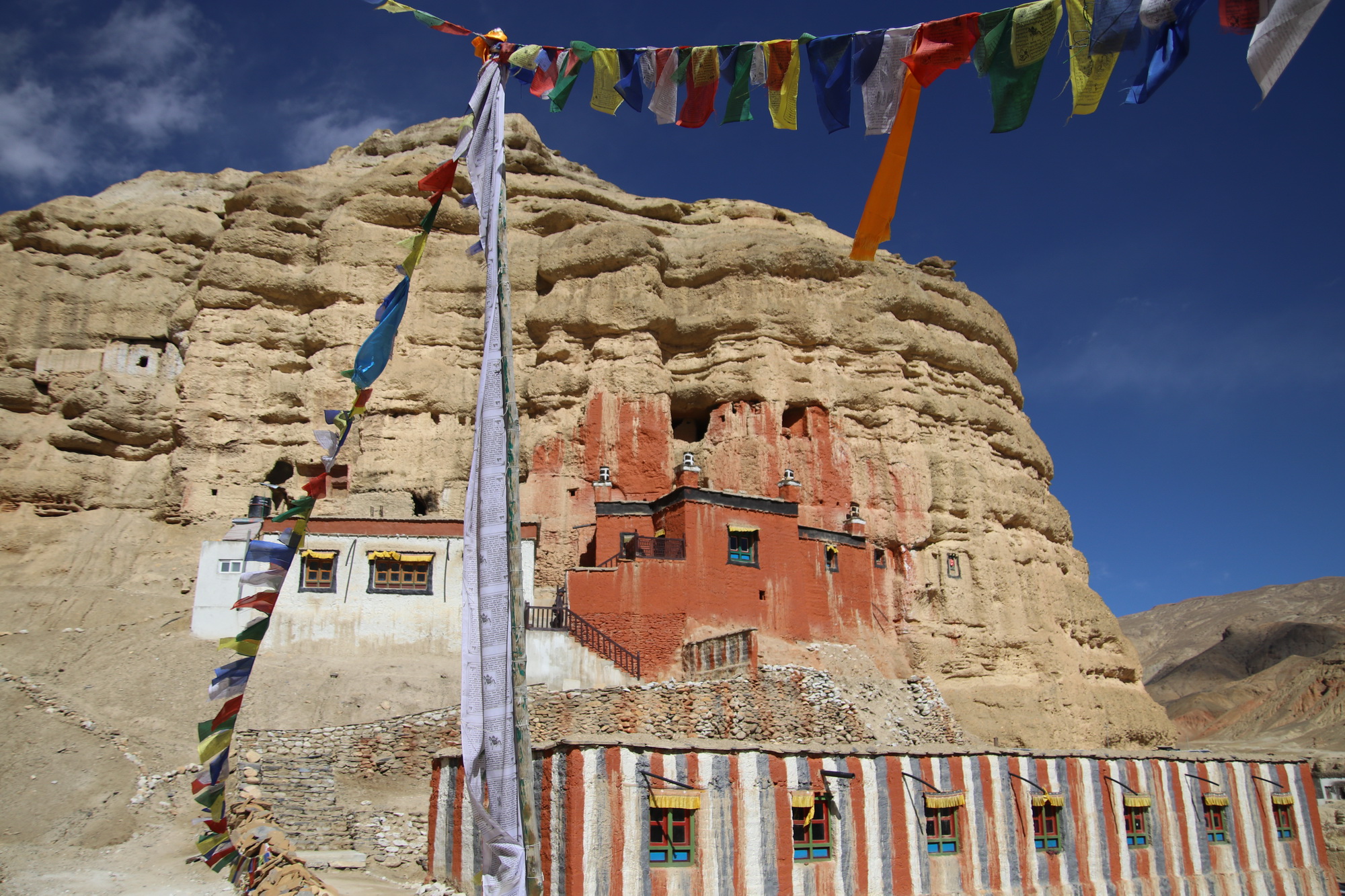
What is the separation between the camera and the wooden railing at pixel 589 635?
23922 millimetres

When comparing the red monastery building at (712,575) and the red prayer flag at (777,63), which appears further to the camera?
the red monastery building at (712,575)

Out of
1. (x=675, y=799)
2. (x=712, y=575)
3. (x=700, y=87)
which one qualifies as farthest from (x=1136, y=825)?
(x=700, y=87)

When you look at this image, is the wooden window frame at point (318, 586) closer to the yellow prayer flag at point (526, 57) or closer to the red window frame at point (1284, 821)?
the yellow prayer flag at point (526, 57)

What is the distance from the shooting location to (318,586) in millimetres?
24609

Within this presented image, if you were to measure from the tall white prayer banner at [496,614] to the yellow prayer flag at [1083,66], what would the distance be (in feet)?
18.4

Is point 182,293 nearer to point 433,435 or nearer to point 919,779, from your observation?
point 433,435

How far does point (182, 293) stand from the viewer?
125 feet

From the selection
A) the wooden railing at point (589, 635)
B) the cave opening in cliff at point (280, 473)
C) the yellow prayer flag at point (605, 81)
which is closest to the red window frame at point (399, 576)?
the wooden railing at point (589, 635)

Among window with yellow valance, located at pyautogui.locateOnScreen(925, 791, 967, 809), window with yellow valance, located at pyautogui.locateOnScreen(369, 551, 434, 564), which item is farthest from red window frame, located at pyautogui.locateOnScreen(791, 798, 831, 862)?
window with yellow valance, located at pyautogui.locateOnScreen(369, 551, 434, 564)

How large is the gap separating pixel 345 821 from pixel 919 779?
11.2 meters

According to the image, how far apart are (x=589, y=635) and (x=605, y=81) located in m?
16.3

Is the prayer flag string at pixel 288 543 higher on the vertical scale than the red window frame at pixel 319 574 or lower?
lower

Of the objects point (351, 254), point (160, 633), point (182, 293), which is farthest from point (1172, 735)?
point (182, 293)

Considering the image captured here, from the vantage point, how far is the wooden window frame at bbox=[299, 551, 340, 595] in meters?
24.6
